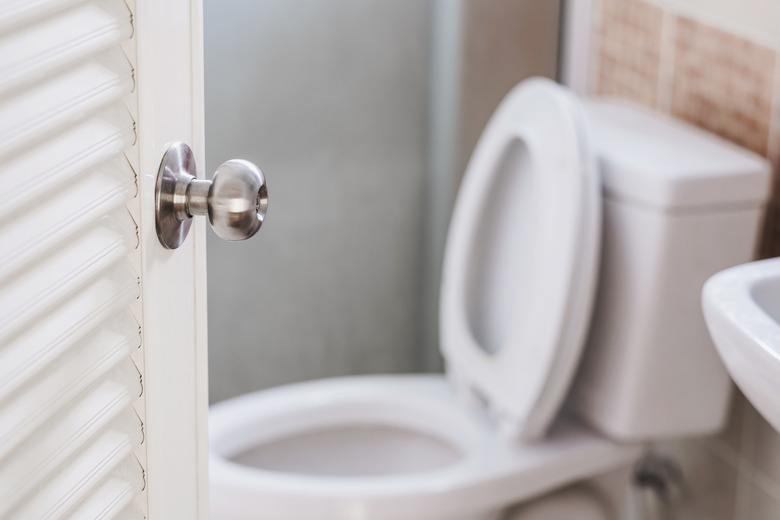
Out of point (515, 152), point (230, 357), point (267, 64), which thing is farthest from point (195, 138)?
point (230, 357)

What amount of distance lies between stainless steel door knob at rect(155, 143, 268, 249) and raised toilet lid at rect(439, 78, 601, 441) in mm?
693

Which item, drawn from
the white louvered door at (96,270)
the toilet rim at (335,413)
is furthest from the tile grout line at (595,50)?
the white louvered door at (96,270)

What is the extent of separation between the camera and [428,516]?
47.6 inches

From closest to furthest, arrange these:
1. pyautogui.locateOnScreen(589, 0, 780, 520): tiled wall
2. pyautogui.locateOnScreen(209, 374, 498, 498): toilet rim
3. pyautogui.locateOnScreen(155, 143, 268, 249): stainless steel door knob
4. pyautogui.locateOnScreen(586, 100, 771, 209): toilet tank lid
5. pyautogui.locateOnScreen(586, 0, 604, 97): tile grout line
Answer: pyautogui.locateOnScreen(155, 143, 268, 249): stainless steel door knob, pyautogui.locateOnScreen(586, 100, 771, 209): toilet tank lid, pyautogui.locateOnScreen(589, 0, 780, 520): tiled wall, pyautogui.locateOnScreen(209, 374, 498, 498): toilet rim, pyautogui.locateOnScreen(586, 0, 604, 97): tile grout line

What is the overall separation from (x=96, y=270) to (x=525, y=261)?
920 mm

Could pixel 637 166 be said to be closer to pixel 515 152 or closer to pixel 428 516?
pixel 515 152

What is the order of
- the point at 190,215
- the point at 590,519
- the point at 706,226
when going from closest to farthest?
1. the point at 190,215
2. the point at 706,226
3. the point at 590,519

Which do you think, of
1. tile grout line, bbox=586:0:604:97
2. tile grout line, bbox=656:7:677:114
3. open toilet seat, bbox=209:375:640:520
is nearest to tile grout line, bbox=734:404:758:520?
open toilet seat, bbox=209:375:640:520

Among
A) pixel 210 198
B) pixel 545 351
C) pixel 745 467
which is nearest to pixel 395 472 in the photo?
pixel 545 351

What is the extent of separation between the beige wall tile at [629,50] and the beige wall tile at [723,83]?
0.06 meters

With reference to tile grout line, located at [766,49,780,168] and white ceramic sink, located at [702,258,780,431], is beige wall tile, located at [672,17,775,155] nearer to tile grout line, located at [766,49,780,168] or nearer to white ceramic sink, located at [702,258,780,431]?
tile grout line, located at [766,49,780,168]

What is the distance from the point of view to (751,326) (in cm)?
76

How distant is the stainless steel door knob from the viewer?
0.57m

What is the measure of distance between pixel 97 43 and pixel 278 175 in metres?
1.34
